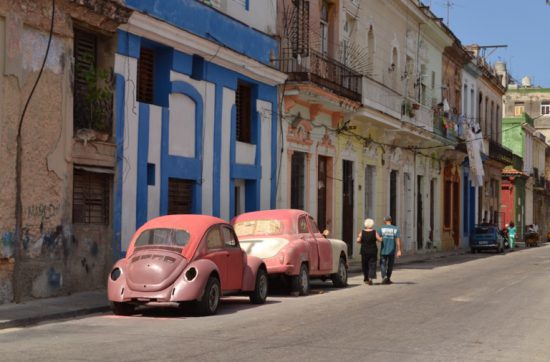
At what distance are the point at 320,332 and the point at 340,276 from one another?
8419 mm

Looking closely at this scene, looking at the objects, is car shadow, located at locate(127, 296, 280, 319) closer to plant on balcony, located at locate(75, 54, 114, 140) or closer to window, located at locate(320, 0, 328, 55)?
plant on balcony, located at locate(75, 54, 114, 140)

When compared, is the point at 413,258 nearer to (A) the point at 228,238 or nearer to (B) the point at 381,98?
(B) the point at 381,98

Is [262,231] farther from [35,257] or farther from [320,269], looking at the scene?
[35,257]

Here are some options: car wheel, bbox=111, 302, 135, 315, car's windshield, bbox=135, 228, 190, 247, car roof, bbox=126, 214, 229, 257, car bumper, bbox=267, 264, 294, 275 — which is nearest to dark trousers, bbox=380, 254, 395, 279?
car bumper, bbox=267, 264, 294, 275

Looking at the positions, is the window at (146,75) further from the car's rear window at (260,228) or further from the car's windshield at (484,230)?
the car's windshield at (484,230)

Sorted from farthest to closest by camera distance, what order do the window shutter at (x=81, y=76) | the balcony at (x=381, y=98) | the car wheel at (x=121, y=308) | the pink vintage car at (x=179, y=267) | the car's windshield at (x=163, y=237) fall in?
the balcony at (x=381, y=98)
the window shutter at (x=81, y=76)
the car's windshield at (x=163, y=237)
the car wheel at (x=121, y=308)
the pink vintage car at (x=179, y=267)

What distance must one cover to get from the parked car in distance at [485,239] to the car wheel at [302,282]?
90.9ft

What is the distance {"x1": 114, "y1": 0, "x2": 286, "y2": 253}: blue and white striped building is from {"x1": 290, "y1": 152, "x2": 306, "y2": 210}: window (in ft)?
5.37

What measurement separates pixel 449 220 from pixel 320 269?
93.0 ft

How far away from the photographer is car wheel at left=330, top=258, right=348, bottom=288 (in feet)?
66.0

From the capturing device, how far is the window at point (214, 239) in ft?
47.9

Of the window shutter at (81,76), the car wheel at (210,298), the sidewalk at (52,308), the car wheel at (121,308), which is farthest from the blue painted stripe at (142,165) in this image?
the car wheel at (210,298)

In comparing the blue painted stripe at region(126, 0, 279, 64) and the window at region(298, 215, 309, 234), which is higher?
the blue painted stripe at region(126, 0, 279, 64)

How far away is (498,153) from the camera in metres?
56.3
